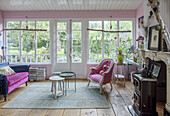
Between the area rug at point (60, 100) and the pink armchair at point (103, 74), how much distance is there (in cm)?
32

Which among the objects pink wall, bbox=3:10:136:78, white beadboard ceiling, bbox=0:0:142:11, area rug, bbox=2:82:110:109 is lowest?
area rug, bbox=2:82:110:109

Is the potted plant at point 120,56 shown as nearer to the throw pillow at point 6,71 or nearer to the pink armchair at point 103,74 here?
the pink armchair at point 103,74

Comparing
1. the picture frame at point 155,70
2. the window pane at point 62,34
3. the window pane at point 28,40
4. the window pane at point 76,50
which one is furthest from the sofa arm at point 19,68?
the picture frame at point 155,70

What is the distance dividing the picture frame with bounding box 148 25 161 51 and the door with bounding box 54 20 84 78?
2955 millimetres

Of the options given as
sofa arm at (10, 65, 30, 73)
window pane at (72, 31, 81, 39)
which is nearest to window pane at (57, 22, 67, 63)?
window pane at (72, 31, 81, 39)

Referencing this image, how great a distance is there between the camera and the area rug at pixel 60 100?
321 centimetres

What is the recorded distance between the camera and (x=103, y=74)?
405cm

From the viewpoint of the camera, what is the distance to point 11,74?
14.3 ft

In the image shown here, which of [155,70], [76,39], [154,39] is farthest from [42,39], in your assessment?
[155,70]

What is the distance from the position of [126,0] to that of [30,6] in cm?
322

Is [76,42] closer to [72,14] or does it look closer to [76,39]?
[76,39]

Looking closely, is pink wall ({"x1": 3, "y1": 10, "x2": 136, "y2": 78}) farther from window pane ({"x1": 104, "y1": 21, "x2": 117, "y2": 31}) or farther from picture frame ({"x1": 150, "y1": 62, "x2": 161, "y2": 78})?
picture frame ({"x1": 150, "y1": 62, "x2": 161, "y2": 78})

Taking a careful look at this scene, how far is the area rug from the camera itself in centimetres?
321

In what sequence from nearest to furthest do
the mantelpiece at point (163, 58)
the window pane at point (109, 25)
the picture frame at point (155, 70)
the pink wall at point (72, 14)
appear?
the mantelpiece at point (163, 58), the picture frame at point (155, 70), the pink wall at point (72, 14), the window pane at point (109, 25)
